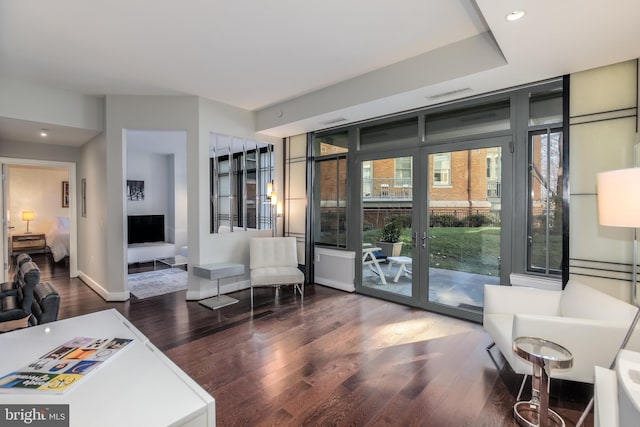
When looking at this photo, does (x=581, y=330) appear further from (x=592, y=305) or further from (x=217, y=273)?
(x=217, y=273)

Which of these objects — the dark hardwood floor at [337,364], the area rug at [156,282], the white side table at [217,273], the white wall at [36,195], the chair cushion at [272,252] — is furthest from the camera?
the white wall at [36,195]

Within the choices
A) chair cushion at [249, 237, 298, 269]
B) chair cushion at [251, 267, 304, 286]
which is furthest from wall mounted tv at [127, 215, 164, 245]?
chair cushion at [251, 267, 304, 286]

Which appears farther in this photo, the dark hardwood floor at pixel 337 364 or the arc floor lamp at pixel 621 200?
the dark hardwood floor at pixel 337 364

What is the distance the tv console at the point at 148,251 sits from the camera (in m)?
7.10

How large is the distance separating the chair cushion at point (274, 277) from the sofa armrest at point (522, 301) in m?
2.54

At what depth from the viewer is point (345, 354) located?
2.94m

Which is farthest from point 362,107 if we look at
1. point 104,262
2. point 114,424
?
point 104,262

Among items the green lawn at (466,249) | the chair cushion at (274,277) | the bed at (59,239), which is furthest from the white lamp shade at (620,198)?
the bed at (59,239)

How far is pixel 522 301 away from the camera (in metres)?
2.86

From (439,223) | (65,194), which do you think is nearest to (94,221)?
(65,194)

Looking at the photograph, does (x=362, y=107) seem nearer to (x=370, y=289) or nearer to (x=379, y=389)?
(x=370, y=289)

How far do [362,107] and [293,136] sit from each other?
6.48 feet

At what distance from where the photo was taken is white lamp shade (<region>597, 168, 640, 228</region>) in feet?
5.96

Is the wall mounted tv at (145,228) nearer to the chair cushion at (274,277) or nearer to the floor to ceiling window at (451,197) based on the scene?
the chair cushion at (274,277)
